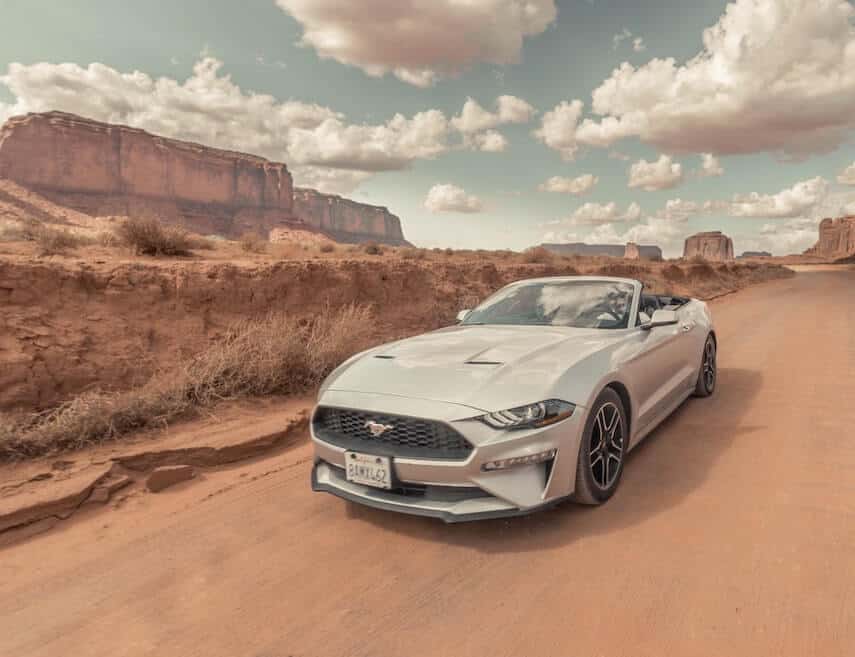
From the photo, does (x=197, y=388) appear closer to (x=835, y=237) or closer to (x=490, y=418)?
(x=490, y=418)

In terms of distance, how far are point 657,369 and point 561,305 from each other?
898 millimetres

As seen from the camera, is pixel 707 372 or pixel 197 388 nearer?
pixel 197 388

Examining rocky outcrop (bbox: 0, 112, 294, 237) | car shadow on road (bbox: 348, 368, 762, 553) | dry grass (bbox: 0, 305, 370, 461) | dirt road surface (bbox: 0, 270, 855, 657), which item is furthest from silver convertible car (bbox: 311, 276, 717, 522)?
rocky outcrop (bbox: 0, 112, 294, 237)

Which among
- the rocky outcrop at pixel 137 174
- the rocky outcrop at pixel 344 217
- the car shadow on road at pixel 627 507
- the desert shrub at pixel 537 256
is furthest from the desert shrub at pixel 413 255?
the rocky outcrop at pixel 344 217

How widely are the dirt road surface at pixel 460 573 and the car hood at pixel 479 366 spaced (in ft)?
2.54

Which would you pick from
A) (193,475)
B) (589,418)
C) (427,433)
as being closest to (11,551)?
(193,475)

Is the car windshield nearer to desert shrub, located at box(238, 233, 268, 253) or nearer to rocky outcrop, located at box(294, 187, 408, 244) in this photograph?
desert shrub, located at box(238, 233, 268, 253)

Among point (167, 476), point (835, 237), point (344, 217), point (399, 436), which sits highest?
point (344, 217)

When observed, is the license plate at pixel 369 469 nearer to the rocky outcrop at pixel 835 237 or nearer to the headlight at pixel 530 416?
the headlight at pixel 530 416

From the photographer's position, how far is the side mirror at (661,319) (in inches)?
155

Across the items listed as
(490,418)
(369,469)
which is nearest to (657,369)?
(490,418)

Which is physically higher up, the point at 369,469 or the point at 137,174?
the point at 137,174

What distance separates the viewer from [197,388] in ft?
17.1

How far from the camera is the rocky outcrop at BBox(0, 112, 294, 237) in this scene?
78875mm
